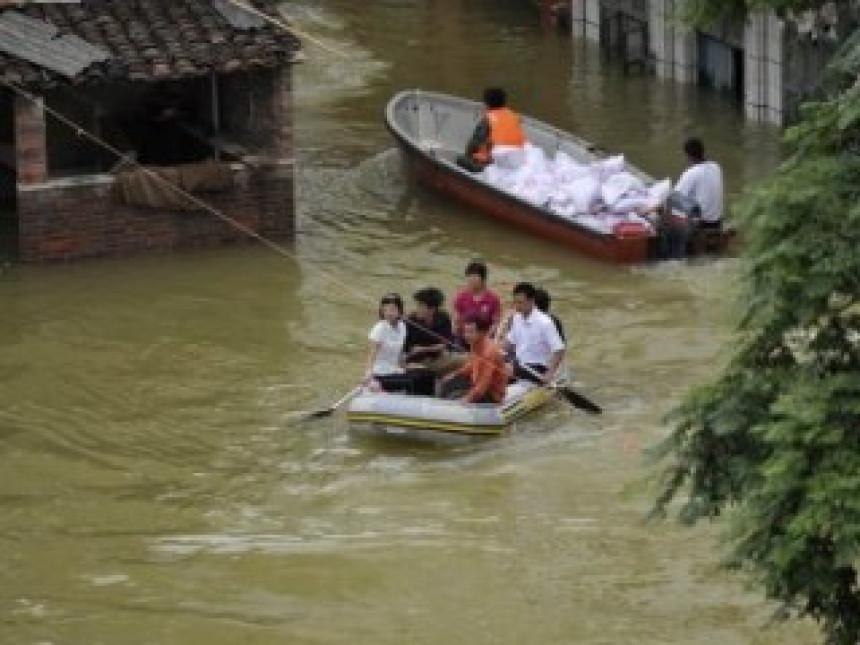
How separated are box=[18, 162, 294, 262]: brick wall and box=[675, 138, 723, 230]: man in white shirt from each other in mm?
4340

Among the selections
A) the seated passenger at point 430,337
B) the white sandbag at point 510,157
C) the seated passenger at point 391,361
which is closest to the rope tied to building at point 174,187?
the white sandbag at point 510,157

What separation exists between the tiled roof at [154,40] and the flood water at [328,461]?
2162mm

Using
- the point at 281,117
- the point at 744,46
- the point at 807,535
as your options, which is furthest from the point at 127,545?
the point at 744,46

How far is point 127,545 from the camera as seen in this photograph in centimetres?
1591

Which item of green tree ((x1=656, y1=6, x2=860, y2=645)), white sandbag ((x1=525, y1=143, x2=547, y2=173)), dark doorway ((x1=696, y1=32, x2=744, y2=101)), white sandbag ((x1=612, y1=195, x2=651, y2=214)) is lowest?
white sandbag ((x1=612, y1=195, x2=651, y2=214))

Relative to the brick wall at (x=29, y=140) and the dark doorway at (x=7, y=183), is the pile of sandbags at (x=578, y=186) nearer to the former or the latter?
the brick wall at (x=29, y=140)

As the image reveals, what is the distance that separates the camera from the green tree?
9.36 metres

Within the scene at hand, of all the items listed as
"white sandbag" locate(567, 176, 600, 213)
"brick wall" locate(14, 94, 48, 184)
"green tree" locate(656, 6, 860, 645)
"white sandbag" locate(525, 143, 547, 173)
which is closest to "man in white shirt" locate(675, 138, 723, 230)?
"white sandbag" locate(567, 176, 600, 213)

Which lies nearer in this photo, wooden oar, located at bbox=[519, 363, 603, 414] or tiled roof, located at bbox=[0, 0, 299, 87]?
wooden oar, located at bbox=[519, 363, 603, 414]

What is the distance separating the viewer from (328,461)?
1780 cm

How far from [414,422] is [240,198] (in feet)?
23.0

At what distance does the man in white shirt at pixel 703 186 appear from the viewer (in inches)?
910

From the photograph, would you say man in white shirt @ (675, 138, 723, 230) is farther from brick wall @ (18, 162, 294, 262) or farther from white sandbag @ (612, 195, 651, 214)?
brick wall @ (18, 162, 294, 262)

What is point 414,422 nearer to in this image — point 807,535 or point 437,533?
point 437,533
